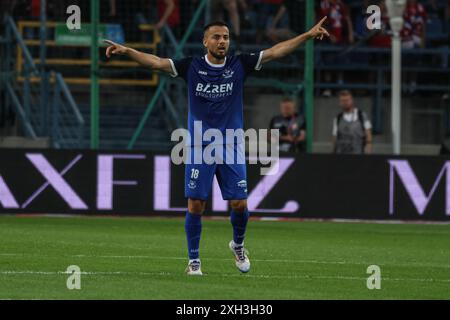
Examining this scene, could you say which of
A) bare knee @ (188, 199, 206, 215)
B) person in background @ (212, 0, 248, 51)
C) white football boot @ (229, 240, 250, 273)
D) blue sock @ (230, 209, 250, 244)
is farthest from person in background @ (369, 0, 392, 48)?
bare knee @ (188, 199, 206, 215)

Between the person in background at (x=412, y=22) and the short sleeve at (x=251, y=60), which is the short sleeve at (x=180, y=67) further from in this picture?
the person in background at (x=412, y=22)

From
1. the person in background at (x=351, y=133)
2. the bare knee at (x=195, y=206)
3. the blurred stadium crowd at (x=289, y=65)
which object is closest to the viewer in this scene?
the bare knee at (x=195, y=206)

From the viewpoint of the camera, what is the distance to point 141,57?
1253cm

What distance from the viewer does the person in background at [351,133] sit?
22609mm

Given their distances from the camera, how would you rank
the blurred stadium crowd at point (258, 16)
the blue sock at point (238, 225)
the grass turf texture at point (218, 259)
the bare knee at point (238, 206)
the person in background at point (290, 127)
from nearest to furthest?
1. the grass turf texture at point (218, 259)
2. the bare knee at point (238, 206)
3. the blue sock at point (238, 225)
4. the person in background at point (290, 127)
5. the blurred stadium crowd at point (258, 16)

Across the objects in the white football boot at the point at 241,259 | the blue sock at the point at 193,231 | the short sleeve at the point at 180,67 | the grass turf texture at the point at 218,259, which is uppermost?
the short sleeve at the point at 180,67

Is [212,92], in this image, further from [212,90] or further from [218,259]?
[218,259]

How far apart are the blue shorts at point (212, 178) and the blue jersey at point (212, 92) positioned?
25 centimetres

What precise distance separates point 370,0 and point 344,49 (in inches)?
50.6

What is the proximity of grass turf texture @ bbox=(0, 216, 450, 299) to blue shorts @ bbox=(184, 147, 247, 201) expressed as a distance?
0.78 meters

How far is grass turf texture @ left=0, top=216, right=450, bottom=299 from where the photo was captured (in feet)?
36.7

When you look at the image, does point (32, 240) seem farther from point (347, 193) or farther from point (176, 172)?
point (347, 193)

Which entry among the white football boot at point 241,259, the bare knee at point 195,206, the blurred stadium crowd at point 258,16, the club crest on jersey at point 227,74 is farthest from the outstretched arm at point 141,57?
the blurred stadium crowd at point 258,16

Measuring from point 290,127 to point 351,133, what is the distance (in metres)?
1.06
